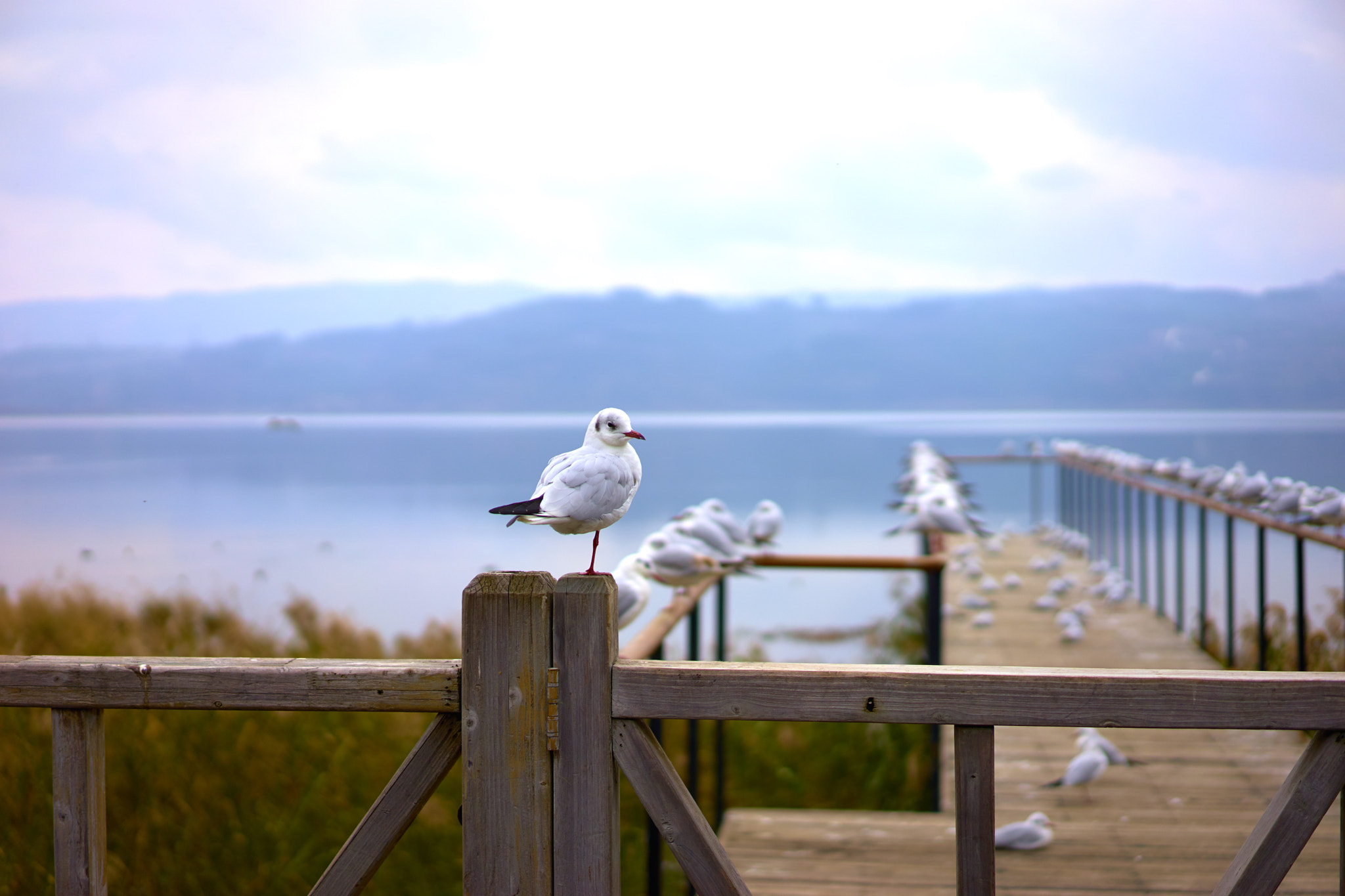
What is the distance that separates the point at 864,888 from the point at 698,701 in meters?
1.63

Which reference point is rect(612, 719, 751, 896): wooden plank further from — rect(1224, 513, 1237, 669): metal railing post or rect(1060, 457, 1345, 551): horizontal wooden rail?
rect(1224, 513, 1237, 669): metal railing post

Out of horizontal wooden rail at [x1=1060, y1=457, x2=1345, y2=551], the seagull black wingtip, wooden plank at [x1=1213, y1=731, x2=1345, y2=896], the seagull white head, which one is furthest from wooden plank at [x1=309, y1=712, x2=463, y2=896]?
horizontal wooden rail at [x1=1060, y1=457, x2=1345, y2=551]

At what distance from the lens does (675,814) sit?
132 centimetres

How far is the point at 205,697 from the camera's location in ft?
4.52

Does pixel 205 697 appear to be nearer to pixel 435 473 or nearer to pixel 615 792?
pixel 615 792

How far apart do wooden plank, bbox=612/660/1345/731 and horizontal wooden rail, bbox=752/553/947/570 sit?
218cm

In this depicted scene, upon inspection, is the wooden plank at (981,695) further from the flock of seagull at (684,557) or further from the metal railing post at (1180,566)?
the metal railing post at (1180,566)

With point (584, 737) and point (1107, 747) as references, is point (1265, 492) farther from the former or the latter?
point (584, 737)

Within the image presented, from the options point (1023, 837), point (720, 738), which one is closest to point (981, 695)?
point (1023, 837)

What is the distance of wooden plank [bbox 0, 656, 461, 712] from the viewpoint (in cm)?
135

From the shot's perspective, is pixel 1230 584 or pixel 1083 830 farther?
pixel 1230 584

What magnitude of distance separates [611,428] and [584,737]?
1.63 feet

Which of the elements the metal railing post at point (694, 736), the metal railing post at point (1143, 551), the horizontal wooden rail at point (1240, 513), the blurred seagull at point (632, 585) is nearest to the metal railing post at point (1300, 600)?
the horizontal wooden rail at point (1240, 513)

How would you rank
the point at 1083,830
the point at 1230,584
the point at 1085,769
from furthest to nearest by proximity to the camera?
the point at 1230,584, the point at 1085,769, the point at 1083,830
